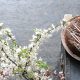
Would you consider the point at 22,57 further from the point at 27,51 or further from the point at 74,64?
the point at 74,64

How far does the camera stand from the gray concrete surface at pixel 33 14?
6.76ft

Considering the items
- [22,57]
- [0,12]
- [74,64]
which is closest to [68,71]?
[74,64]

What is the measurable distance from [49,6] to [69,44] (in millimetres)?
917

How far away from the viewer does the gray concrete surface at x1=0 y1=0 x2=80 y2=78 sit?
81.1 inches

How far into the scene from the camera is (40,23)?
2119mm

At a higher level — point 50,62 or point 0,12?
point 0,12

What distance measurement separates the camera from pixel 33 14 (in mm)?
2158

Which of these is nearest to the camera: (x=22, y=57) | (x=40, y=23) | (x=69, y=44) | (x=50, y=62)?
(x=22, y=57)

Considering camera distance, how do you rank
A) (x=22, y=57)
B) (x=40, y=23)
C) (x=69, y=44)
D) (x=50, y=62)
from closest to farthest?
(x=22, y=57)
(x=69, y=44)
(x=50, y=62)
(x=40, y=23)

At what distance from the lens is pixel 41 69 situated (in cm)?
123

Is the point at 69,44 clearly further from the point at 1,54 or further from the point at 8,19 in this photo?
the point at 8,19

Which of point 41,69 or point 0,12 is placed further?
point 0,12

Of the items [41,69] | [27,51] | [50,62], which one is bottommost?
[50,62]

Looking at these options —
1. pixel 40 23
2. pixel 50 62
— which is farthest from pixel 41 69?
pixel 40 23
